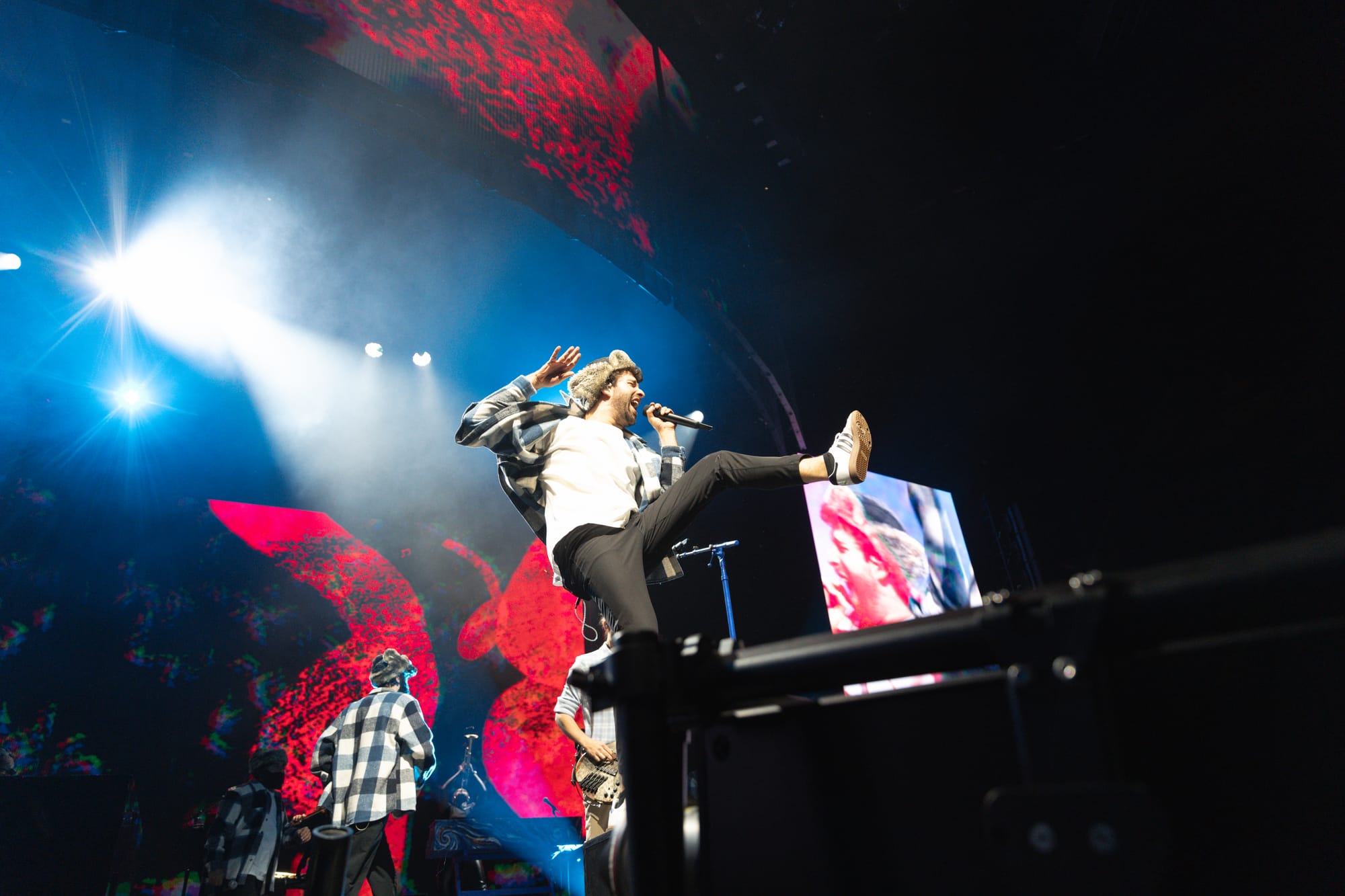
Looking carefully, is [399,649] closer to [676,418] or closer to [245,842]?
[245,842]

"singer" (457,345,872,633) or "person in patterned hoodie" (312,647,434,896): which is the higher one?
"singer" (457,345,872,633)

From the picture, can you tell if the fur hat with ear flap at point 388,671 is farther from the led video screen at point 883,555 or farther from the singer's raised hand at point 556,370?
the led video screen at point 883,555

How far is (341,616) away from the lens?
22.7 feet

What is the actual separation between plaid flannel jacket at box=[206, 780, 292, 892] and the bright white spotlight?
14.5 feet

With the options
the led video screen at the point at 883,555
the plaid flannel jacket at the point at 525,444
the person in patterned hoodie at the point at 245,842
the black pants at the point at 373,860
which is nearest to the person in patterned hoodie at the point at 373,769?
the black pants at the point at 373,860

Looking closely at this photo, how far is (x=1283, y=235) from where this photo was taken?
13.3 feet

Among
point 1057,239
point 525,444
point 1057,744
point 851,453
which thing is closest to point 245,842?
point 525,444

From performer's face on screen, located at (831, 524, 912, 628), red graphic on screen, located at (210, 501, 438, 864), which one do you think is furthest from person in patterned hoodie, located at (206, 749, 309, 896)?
performer's face on screen, located at (831, 524, 912, 628)

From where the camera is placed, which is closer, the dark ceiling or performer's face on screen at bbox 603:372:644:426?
performer's face on screen at bbox 603:372:644:426

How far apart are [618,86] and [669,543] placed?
11.8 ft

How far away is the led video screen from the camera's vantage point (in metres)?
4.17

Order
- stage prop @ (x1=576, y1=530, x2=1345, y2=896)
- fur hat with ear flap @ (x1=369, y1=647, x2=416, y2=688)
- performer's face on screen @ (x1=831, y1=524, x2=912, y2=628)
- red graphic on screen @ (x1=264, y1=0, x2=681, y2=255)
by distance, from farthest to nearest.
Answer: fur hat with ear flap @ (x1=369, y1=647, x2=416, y2=688) < performer's face on screen @ (x1=831, y1=524, x2=912, y2=628) < red graphic on screen @ (x1=264, y1=0, x2=681, y2=255) < stage prop @ (x1=576, y1=530, x2=1345, y2=896)

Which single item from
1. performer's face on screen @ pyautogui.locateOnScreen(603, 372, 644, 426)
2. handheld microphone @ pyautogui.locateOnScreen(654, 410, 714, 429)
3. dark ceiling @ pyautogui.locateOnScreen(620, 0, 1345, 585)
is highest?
dark ceiling @ pyautogui.locateOnScreen(620, 0, 1345, 585)

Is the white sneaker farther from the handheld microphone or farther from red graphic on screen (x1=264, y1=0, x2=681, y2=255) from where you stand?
red graphic on screen (x1=264, y1=0, x2=681, y2=255)
